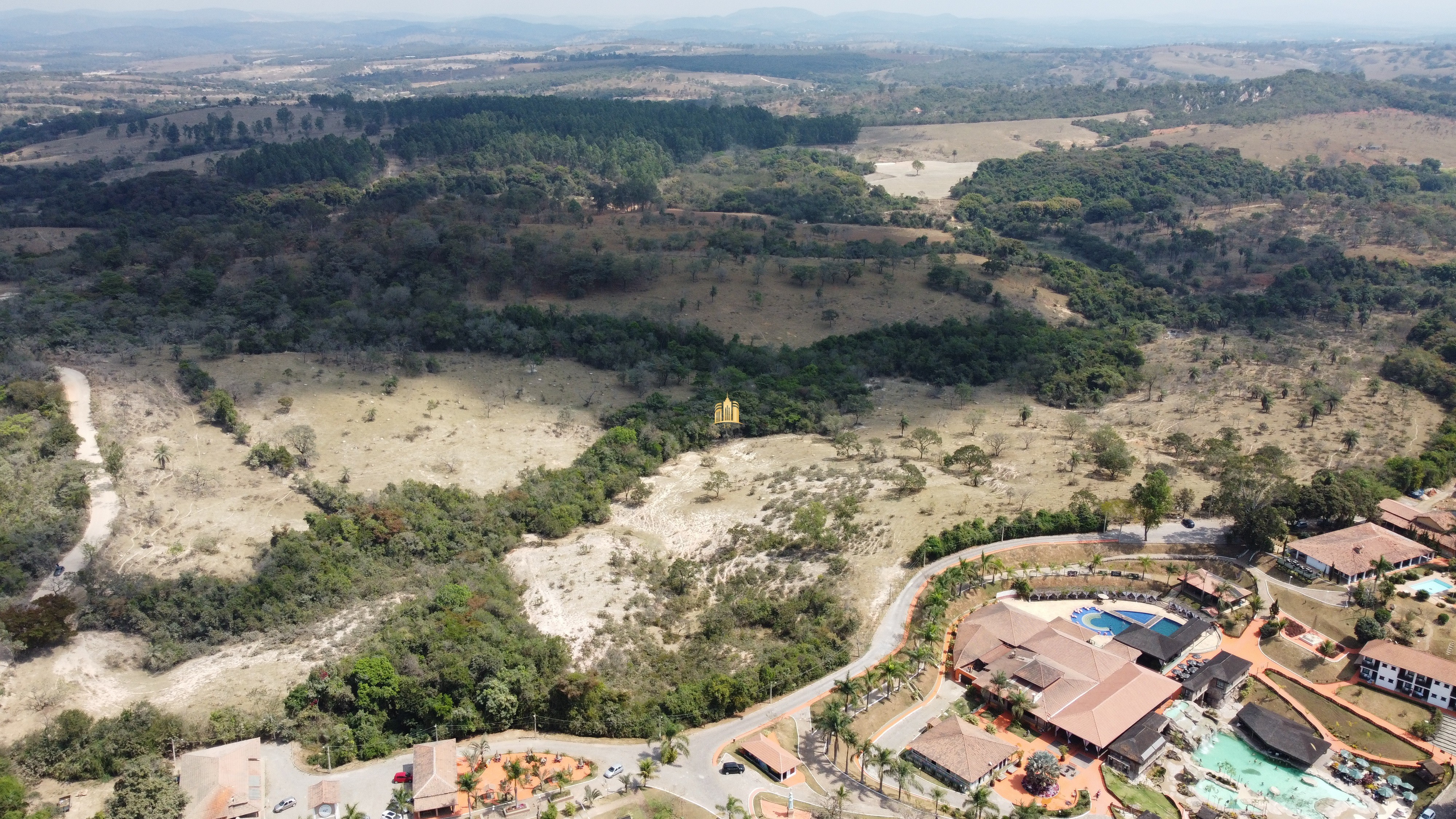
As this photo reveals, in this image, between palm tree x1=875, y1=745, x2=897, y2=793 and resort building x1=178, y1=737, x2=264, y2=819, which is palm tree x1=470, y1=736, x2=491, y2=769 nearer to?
resort building x1=178, y1=737, x2=264, y2=819

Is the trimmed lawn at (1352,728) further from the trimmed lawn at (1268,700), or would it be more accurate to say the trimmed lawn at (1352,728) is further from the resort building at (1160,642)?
the resort building at (1160,642)

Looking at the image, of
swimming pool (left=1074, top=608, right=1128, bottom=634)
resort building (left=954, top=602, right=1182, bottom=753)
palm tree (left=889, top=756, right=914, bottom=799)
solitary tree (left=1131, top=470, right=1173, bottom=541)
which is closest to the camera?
palm tree (left=889, top=756, right=914, bottom=799)

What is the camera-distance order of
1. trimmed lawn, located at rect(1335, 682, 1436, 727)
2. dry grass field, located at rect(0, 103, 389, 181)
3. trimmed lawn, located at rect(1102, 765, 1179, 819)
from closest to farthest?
trimmed lawn, located at rect(1102, 765, 1179, 819)
trimmed lawn, located at rect(1335, 682, 1436, 727)
dry grass field, located at rect(0, 103, 389, 181)

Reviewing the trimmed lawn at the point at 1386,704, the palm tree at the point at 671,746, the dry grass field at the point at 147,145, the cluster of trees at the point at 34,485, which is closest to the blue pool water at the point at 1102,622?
the trimmed lawn at the point at 1386,704

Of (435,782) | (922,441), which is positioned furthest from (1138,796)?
(922,441)

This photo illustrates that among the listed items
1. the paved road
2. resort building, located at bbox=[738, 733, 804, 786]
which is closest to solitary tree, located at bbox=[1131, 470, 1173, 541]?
resort building, located at bbox=[738, 733, 804, 786]

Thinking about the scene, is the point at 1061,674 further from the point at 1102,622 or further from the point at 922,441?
the point at 922,441
